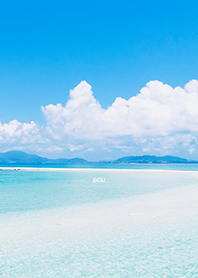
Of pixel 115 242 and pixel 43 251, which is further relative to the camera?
pixel 115 242

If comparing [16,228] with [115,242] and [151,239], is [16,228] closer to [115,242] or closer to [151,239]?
[115,242]

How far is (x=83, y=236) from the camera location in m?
8.66

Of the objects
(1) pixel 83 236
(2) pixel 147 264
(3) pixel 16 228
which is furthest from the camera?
(3) pixel 16 228

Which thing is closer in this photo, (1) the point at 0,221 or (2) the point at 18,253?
(2) the point at 18,253

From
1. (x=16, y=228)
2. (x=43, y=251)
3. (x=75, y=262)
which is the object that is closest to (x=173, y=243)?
(x=75, y=262)

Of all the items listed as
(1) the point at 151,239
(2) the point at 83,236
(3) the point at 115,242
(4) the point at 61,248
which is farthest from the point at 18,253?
(1) the point at 151,239

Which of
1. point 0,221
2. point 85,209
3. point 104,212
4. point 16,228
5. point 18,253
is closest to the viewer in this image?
point 18,253

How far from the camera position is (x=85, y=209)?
1367cm

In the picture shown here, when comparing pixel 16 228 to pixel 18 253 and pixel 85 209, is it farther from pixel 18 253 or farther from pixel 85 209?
pixel 85 209

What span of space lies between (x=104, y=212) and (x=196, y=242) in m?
5.58

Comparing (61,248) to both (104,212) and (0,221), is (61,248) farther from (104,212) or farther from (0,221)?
(104,212)

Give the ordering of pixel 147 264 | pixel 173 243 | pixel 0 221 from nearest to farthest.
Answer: pixel 147 264, pixel 173 243, pixel 0 221

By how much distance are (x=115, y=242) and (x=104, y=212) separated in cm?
480

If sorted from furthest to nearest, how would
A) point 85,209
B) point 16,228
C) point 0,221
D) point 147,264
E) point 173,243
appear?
point 85,209 < point 0,221 < point 16,228 < point 173,243 < point 147,264
